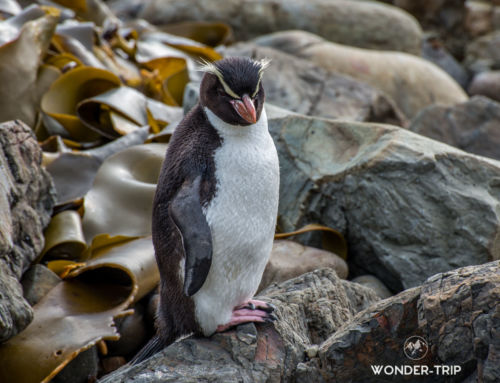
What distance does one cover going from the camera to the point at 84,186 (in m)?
4.77

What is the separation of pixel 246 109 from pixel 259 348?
3.32ft

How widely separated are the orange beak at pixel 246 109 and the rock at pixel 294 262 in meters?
1.54

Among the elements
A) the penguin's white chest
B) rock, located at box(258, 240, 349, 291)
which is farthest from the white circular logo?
rock, located at box(258, 240, 349, 291)

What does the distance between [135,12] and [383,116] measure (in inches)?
198

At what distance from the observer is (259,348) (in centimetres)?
285

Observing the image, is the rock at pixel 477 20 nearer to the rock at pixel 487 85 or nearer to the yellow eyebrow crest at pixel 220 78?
the rock at pixel 487 85

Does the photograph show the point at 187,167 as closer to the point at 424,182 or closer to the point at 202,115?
the point at 202,115

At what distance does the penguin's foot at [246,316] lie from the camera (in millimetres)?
2920

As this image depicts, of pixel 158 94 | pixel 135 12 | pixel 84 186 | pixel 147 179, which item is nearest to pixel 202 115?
pixel 147 179

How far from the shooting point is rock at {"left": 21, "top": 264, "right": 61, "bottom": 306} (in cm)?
380

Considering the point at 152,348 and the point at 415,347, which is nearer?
the point at 415,347

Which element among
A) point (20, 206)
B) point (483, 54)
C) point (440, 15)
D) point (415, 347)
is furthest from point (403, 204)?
point (440, 15)

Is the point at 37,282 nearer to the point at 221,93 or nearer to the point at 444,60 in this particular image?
the point at 221,93

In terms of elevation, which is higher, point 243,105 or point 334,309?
point 243,105
